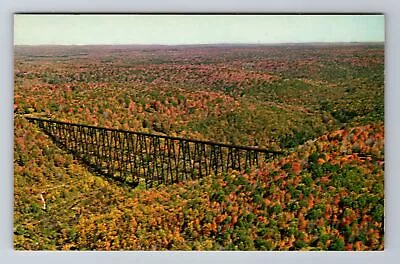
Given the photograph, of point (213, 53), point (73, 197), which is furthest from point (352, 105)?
point (73, 197)

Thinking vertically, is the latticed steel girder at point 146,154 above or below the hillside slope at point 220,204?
above

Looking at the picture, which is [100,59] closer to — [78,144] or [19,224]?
[78,144]

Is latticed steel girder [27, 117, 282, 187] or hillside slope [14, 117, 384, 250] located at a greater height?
latticed steel girder [27, 117, 282, 187]

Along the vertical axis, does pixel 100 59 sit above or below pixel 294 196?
above

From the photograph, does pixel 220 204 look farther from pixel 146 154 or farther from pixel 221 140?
pixel 146 154
